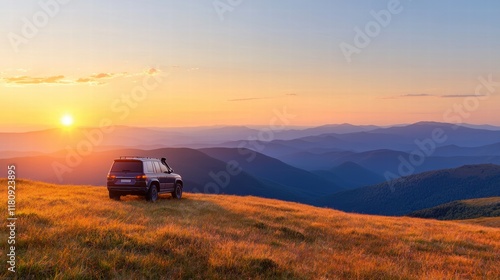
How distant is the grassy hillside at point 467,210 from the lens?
403 ft

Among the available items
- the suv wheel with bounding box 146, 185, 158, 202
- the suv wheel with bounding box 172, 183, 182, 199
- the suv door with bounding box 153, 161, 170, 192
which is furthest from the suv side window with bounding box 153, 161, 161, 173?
the suv wheel with bounding box 172, 183, 182, 199

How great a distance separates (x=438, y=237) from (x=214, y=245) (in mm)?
12007

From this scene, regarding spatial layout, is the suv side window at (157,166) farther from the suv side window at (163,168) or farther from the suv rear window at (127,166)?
the suv rear window at (127,166)

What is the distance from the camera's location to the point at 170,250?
890 centimetres

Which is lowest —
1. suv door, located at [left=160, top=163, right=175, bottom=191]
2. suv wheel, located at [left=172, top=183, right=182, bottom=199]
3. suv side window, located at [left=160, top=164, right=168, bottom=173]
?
suv wheel, located at [left=172, top=183, right=182, bottom=199]

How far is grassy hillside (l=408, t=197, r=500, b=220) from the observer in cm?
12284

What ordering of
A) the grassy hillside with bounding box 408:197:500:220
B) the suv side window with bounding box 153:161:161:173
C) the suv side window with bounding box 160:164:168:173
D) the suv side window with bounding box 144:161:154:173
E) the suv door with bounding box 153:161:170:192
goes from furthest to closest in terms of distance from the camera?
1. the grassy hillside with bounding box 408:197:500:220
2. the suv side window with bounding box 160:164:168:173
3. the suv side window with bounding box 153:161:161:173
4. the suv door with bounding box 153:161:170:192
5. the suv side window with bounding box 144:161:154:173

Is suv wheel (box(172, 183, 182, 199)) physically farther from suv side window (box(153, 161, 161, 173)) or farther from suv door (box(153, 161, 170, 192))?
suv side window (box(153, 161, 161, 173))

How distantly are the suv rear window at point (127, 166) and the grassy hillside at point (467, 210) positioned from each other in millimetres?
114098

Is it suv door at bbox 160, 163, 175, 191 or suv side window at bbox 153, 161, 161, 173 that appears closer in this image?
suv side window at bbox 153, 161, 161, 173

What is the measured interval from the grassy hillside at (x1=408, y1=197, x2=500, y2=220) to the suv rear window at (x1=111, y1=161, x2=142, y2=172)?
374 ft

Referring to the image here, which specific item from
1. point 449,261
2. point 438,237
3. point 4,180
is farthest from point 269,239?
point 4,180

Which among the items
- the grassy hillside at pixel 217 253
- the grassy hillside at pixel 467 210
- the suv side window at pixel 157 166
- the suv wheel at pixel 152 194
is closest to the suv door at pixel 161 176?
the suv side window at pixel 157 166

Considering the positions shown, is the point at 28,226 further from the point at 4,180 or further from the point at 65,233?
the point at 4,180
